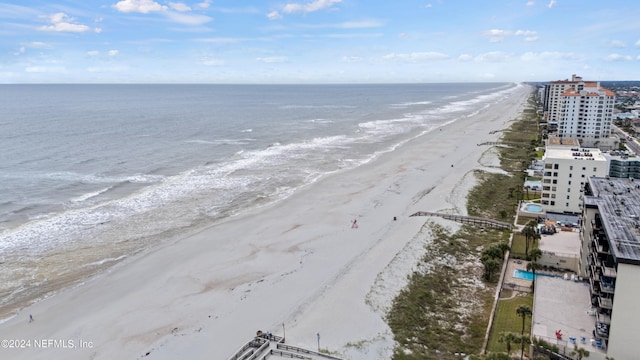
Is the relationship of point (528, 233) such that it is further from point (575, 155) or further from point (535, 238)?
point (575, 155)

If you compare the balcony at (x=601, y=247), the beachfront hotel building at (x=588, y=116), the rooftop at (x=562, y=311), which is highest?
the beachfront hotel building at (x=588, y=116)

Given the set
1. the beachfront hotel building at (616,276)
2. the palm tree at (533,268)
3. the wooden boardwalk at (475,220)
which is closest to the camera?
the beachfront hotel building at (616,276)

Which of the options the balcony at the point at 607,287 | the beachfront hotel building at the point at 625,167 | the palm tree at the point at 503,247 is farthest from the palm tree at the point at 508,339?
the beachfront hotel building at the point at 625,167

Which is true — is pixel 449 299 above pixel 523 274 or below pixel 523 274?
below

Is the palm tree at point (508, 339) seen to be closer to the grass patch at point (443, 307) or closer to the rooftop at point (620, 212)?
the grass patch at point (443, 307)

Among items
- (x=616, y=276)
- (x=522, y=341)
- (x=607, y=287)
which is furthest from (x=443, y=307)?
(x=616, y=276)

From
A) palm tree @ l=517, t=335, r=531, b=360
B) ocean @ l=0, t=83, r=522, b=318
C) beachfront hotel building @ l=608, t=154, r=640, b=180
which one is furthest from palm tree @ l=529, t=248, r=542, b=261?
beachfront hotel building @ l=608, t=154, r=640, b=180
